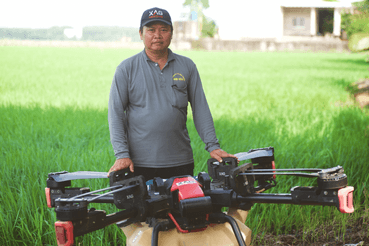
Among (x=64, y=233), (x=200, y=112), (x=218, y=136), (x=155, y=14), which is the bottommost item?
(x=218, y=136)

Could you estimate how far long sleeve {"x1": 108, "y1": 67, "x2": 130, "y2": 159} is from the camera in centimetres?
214

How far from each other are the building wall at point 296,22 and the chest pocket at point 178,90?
42556 mm

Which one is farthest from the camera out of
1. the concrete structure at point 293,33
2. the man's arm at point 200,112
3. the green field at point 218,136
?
the concrete structure at point 293,33

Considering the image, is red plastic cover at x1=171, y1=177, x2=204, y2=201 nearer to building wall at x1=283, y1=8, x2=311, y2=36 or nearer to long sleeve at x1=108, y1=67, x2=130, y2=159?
long sleeve at x1=108, y1=67, x2=130, y2=159

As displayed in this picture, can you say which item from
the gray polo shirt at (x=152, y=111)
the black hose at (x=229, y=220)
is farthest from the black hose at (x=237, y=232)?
the gray polo shirt at (x=152, y=111)

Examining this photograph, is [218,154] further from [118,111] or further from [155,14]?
[155,14]

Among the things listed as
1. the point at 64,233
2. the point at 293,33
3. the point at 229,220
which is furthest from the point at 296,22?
the point at 64,233

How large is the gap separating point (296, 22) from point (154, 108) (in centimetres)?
4349

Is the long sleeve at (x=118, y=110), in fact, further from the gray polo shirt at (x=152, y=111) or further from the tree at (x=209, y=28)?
the tree at (x=209, y=28)

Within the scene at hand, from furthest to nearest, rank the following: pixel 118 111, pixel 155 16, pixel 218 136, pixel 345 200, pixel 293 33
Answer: pixel 293 33 → pixel 218 136 → pixel 118 111 → pixel 155 16 → pixel 345 200

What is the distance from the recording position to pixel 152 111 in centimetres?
221

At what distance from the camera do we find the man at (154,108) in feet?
7.08

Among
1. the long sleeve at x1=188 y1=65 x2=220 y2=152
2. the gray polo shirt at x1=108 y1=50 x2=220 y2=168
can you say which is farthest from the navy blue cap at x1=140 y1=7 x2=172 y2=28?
the long sleeve at x1=188 y1=65 x2=220 y2=152

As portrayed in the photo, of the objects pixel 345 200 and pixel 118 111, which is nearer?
pixel 345 200
